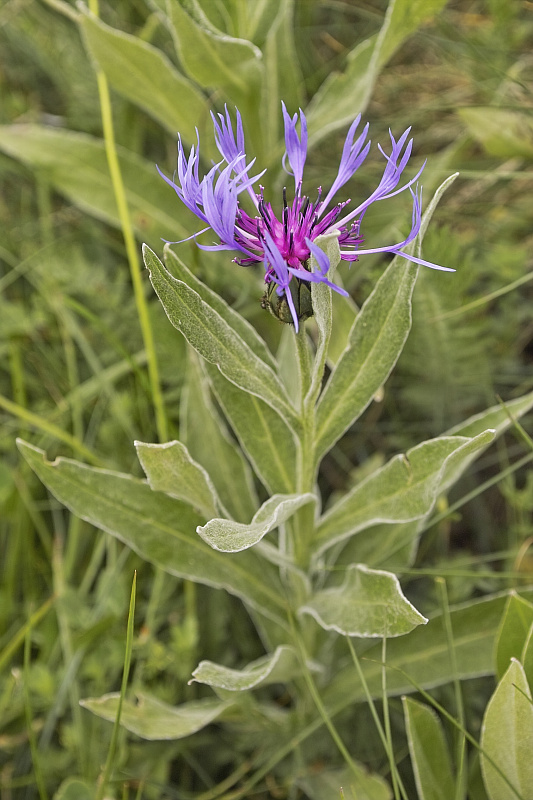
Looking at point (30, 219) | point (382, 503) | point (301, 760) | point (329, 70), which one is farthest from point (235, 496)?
point (329, 70)

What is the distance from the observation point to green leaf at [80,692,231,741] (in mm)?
1435

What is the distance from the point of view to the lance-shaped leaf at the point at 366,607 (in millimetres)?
1193

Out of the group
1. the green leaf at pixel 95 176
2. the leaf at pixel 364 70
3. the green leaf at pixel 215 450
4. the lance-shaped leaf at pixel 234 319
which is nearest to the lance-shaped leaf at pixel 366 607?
the green leaf at pixel 215 450

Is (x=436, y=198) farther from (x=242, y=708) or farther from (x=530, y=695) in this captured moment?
(x=242, y=708)

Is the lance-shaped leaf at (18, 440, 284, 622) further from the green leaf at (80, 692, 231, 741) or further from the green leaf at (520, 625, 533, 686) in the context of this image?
the green leaf at (520, 625, 533, 686)

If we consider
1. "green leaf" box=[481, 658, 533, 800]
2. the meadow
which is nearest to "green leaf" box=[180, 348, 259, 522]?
the meadow

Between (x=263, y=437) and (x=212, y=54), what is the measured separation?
91 centimetres

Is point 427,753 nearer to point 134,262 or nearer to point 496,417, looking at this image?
point 496,417

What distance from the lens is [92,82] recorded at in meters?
2.49

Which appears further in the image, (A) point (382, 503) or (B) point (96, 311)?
(B) point (96, 311)

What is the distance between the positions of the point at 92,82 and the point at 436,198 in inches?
71.1

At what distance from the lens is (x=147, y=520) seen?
1433 mm

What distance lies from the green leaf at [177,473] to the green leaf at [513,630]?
55 cm

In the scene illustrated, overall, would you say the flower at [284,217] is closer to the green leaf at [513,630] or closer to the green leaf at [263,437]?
the green leaf at [263,437]
